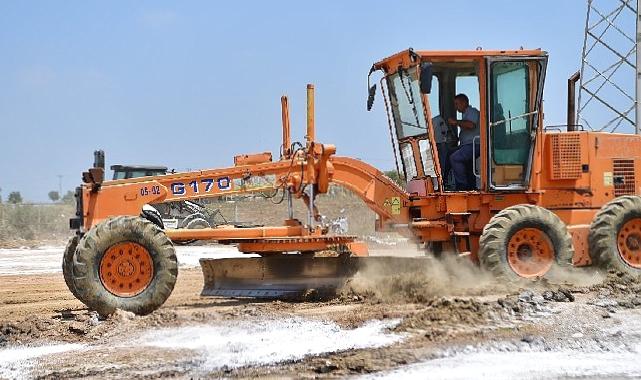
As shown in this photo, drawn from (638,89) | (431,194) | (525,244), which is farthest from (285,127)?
(638,89)

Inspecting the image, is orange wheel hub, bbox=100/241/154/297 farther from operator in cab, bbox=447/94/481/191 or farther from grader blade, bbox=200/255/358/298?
operator in cab, bbox=447/94/481/191

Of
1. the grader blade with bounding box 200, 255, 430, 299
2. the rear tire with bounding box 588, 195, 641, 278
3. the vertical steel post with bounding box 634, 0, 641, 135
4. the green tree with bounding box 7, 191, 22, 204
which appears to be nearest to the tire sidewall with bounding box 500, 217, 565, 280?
the rear tire with bounding box 588, 195, 641, 278

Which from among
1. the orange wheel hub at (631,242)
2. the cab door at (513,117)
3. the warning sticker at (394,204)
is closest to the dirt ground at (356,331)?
the orange wheel hub at (631,242)

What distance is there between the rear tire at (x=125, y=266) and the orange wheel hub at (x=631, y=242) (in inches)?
223

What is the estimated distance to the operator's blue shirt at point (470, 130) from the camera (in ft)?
37.0

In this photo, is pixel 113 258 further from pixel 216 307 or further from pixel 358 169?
pixel 358 169

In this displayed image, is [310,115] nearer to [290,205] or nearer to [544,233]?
[290,205]

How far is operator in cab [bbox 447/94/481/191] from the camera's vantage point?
11.3 m

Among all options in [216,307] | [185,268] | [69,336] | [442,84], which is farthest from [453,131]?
[185,268]

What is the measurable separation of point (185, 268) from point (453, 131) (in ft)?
25.9

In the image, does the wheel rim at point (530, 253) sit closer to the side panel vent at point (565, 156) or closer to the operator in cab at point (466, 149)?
the operator in cab at point (466, 149)

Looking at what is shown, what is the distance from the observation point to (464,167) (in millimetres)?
11367

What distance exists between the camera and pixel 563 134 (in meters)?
Result: 11.5

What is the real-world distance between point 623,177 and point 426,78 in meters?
3.46
